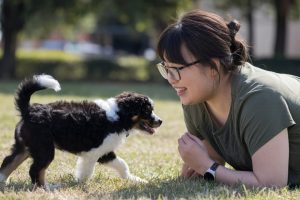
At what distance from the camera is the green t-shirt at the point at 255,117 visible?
3.84 m

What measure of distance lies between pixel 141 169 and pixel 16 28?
20065 millimetres

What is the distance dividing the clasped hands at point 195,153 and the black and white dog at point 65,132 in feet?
2.37

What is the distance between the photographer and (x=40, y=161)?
4.53 m

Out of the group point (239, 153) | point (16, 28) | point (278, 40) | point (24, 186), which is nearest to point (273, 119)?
point (239, 153)

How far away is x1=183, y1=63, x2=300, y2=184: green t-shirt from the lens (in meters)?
3.84

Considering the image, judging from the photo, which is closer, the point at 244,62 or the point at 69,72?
the point at 244,62

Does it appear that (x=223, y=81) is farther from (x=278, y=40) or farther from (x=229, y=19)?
(x=278, y=40)

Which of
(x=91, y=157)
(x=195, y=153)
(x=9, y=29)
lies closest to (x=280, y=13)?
(x=9, y=29)

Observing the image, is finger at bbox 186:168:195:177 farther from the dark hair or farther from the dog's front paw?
the dark hair

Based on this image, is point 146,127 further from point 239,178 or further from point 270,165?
point 270,165

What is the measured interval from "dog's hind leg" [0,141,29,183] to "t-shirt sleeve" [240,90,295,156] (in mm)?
2013

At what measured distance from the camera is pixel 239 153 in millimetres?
4270

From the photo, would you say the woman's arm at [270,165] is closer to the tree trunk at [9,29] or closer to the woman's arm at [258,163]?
the woman's arm at [258,163]

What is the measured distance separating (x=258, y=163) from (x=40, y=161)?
1.80 m
